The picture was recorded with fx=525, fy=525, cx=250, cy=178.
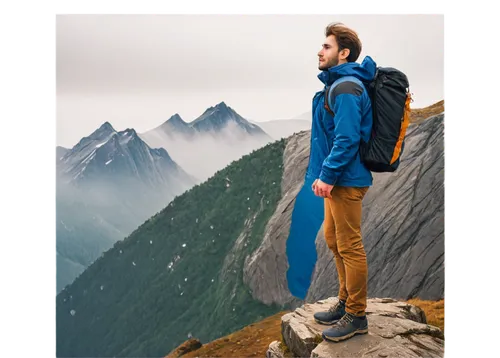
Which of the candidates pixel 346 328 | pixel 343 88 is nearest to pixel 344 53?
pixel 343 88

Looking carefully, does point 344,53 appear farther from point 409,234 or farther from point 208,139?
point 409,234

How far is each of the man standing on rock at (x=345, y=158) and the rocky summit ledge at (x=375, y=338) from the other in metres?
0.14

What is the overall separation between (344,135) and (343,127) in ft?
0.25

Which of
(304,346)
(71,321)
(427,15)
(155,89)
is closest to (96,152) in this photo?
(155,89)

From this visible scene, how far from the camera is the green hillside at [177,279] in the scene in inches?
315

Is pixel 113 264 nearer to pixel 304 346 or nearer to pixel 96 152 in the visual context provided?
pixel 96 152

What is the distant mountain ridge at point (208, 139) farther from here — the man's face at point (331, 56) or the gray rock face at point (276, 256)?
the man's face at point (331, 56)

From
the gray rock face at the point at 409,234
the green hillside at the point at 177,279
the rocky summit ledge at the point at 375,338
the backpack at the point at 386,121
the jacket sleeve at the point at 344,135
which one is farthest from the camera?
the green hillside at the point at 177,279

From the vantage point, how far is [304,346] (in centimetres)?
550

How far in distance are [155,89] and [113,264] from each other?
9.23ft

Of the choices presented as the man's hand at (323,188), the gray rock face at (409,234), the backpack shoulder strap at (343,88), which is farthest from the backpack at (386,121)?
the gray rock face at (409,234)

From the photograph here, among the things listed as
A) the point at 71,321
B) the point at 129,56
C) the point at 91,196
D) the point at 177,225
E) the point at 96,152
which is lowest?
the point at 71,321

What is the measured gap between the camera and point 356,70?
5.14 metres

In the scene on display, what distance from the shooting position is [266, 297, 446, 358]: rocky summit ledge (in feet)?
17.0
